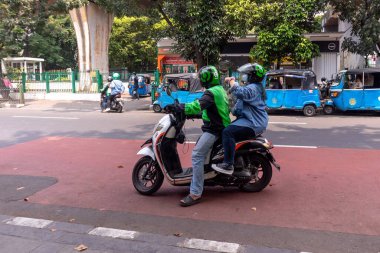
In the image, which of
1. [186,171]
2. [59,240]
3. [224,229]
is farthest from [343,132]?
[59,240]

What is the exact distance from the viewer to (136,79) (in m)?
23.2

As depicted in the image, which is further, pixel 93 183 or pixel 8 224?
pixel 93 183

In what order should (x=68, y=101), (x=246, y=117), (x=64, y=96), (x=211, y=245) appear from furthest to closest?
(x=64, y=96) → (x=68, y=101) → (x=246, y=117) → (x=211, y=245)

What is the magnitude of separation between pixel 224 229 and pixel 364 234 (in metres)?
1.38

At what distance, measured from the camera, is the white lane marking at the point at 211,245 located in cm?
384

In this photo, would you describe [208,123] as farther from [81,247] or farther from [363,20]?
[363,20]

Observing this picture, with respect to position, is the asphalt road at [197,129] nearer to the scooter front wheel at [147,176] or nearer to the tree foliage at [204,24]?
the tree foliage at [204,24]

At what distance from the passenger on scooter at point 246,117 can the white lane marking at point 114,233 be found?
139cm

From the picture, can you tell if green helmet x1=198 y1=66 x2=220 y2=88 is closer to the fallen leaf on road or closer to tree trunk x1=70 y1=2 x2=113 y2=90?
the fallen leaf on road

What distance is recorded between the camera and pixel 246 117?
523 centimetres

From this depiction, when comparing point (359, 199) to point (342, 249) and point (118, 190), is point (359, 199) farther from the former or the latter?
point (118, 190)

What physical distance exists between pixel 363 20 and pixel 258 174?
12934 millimetres

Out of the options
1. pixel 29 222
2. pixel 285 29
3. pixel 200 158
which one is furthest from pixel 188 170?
pixel 285 29

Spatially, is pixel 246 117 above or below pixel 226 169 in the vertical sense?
above
